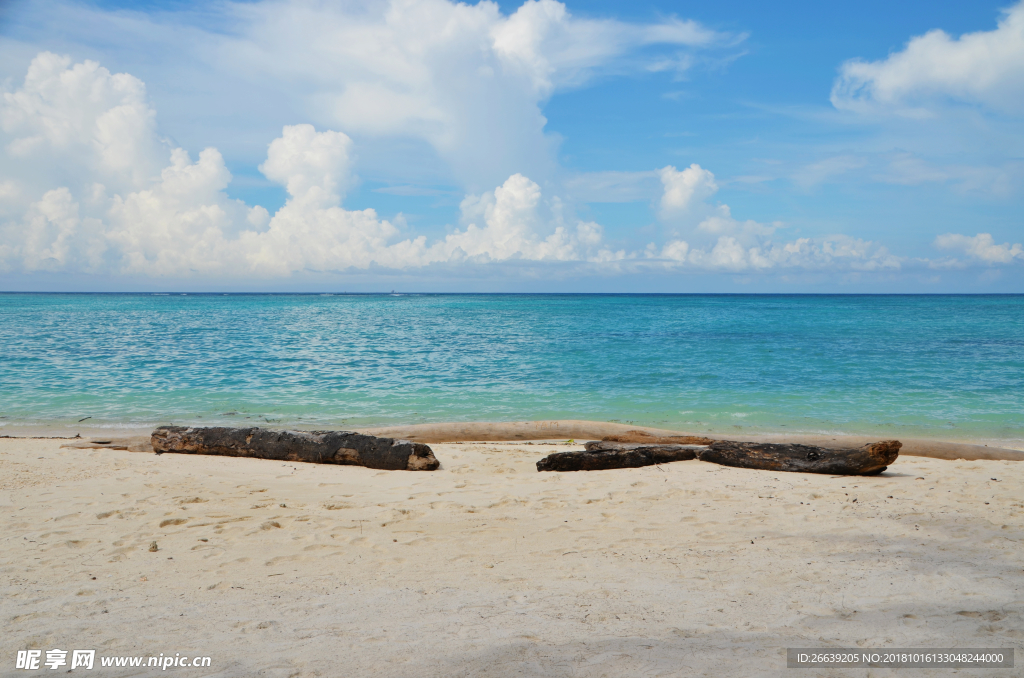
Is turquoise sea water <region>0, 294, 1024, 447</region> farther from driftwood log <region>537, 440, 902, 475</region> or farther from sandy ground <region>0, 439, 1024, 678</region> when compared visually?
sandy ground <region>0, 439, 1024, 678</region>

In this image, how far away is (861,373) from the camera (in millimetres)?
22297

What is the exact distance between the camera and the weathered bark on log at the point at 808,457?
8422 mm

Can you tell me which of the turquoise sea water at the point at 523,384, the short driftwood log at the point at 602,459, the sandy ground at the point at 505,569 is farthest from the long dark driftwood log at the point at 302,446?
the turquoise sea water at the point at 523,384

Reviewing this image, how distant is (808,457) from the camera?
343 inches

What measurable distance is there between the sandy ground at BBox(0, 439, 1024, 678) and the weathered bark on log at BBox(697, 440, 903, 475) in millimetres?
376

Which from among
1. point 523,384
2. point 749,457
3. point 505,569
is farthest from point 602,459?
point 523,384

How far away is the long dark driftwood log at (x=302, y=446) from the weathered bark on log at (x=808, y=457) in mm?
4861

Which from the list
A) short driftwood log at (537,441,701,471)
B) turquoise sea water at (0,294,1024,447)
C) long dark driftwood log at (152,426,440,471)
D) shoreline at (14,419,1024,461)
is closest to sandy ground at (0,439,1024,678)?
short driftwood log at (537,441,701,471)

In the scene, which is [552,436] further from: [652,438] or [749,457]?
[749,457]

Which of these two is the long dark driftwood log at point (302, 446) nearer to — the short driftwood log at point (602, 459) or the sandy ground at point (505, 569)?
the sandy ground at point (505, 569)

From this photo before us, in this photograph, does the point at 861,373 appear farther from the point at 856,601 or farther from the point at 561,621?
the point at 561,621

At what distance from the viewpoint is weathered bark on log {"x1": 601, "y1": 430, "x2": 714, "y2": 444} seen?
10977 millimetres

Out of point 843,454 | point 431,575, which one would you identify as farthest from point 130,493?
point 843,454

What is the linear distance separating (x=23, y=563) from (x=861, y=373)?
25.1m
